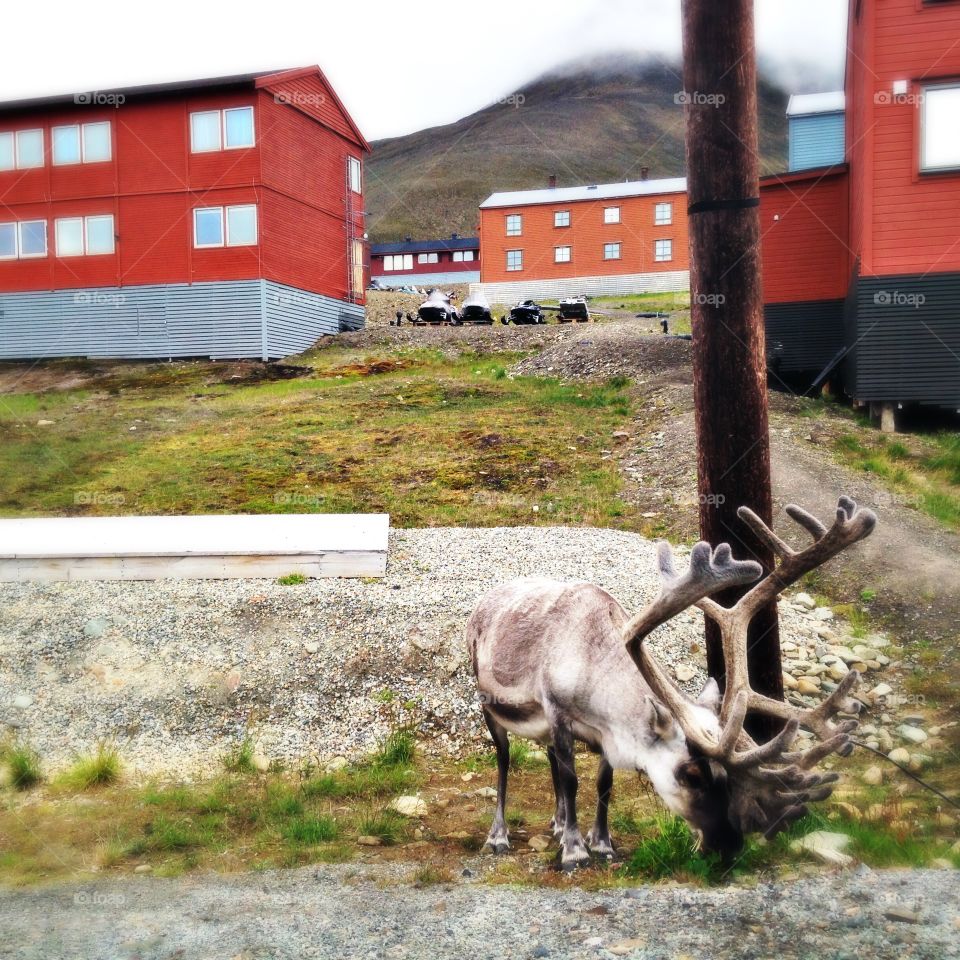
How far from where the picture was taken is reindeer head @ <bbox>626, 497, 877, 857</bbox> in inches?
177

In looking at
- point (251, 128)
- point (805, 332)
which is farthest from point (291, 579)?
point (251, 128)

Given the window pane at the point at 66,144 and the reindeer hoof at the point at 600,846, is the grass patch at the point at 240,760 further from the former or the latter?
the window pane at the point at 66,144

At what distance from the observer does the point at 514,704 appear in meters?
5.47

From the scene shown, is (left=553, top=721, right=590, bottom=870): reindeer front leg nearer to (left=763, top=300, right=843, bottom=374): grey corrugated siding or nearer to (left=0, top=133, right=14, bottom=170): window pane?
(left=763, top=300, right=843, bottom=374): grey corrugated siding

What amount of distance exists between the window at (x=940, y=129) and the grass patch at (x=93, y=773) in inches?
697

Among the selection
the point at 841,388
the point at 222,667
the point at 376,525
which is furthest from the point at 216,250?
the point at 222,667

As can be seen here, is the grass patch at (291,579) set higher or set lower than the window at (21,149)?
lower

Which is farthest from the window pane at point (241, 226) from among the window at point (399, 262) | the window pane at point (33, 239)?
the window at point (399, 262)

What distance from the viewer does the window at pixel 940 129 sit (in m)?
18.6

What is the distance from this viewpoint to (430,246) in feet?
323

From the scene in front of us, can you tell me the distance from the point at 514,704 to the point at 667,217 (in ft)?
175

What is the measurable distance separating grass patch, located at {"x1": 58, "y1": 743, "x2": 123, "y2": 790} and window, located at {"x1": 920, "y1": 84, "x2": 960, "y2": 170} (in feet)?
58.1

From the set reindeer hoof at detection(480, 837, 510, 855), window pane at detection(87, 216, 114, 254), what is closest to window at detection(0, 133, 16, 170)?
window pane at detection(87, 216, 114, 254)

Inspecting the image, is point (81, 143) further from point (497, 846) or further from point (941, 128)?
point (497, 846)
